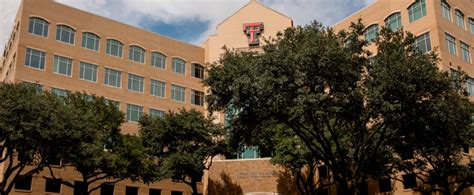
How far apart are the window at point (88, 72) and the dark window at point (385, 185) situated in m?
31.3

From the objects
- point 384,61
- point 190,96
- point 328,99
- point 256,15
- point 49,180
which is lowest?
point 49,180

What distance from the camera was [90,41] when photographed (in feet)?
182

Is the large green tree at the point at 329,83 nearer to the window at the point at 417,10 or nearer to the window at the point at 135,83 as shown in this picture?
the window at the point at 417,10

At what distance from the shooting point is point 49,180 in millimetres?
48062

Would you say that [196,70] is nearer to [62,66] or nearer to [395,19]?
[62,66]

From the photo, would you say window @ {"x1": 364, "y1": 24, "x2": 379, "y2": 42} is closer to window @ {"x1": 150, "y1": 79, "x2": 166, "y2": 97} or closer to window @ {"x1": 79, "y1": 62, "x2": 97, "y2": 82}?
window @ {"x1": 150, "y1": 79, "x2": 166, "y2": 97}

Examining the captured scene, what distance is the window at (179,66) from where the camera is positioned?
62237 millimetres

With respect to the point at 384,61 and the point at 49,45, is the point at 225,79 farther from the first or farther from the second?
the point at 49,45

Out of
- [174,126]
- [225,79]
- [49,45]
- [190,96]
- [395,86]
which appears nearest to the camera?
[395,86]

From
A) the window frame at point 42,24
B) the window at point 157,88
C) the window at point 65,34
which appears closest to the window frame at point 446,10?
the window at point 157,88

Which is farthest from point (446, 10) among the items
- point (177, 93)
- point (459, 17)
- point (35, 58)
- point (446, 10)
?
point (35, 58)

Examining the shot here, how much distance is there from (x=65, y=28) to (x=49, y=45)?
9.37ft

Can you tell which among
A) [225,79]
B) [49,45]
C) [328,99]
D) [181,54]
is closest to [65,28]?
[49,45]

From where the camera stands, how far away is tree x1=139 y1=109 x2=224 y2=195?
145ft
